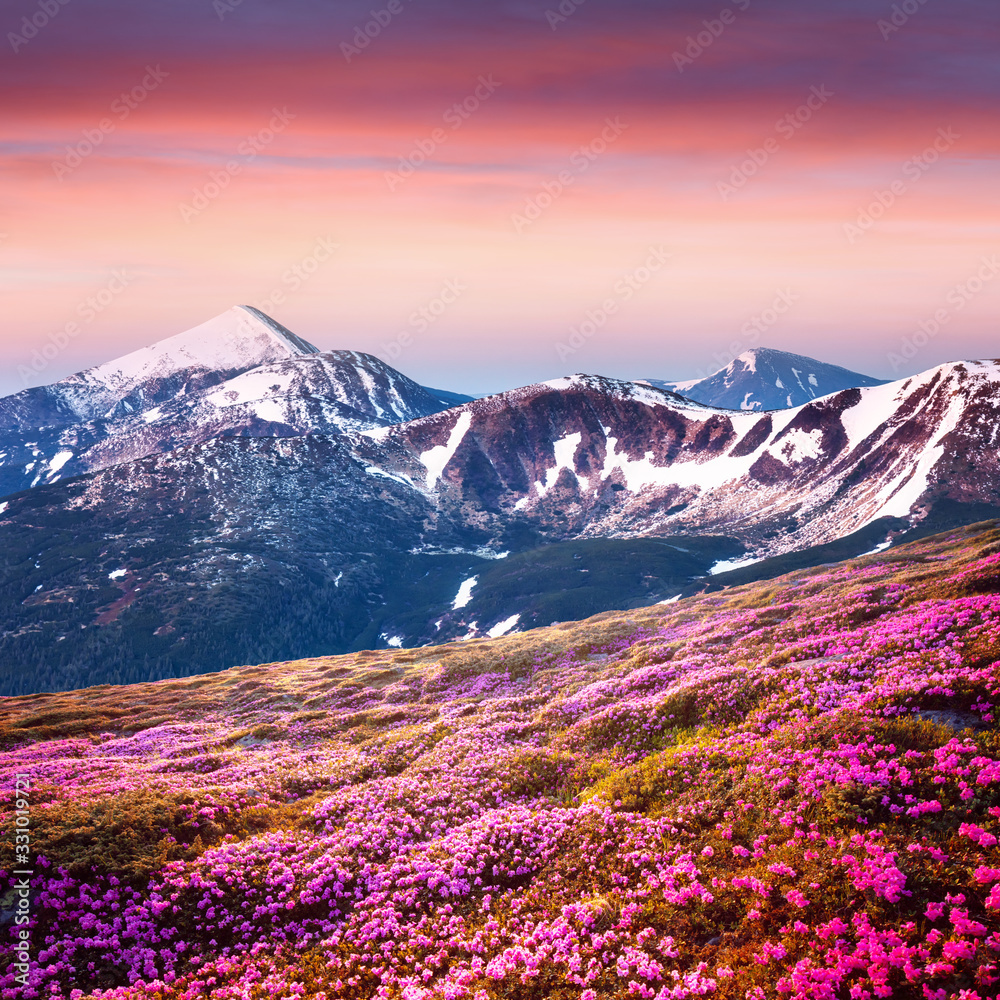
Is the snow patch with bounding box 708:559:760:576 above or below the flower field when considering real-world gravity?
below

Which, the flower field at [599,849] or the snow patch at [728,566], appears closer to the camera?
Result: the flower field at [599,849]

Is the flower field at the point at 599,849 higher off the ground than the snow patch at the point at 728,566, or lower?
higher

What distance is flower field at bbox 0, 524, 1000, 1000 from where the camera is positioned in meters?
9.66

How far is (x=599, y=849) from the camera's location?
14.0 metres

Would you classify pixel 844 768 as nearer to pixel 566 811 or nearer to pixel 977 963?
pixel 977 963

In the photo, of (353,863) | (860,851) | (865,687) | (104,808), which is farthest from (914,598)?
(104,808)

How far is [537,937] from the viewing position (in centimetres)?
1159

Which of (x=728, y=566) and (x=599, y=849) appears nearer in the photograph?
(x=599, y=849)

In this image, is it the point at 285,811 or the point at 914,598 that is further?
the point at 914,598

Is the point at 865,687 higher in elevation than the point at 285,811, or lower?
higher

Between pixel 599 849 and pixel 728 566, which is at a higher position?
pixel 599 849

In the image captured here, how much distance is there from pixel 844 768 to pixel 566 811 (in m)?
7.76

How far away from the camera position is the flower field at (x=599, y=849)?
9656mm

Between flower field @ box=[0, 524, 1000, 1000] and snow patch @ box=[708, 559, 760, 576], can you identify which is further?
snow patch @ box=[708, 559, 760, 576]
